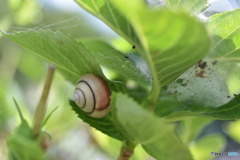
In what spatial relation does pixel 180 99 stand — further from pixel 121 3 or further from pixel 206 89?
pixel 121 3

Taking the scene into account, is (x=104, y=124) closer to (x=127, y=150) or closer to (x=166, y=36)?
(x=127, y=150)

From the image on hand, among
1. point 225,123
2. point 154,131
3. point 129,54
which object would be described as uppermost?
point 225,123

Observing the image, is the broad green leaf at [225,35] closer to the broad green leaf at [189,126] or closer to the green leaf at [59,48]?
the green leaf at [59,48]

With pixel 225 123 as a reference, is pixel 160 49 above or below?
below

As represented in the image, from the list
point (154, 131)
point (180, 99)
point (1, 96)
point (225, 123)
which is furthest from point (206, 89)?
point (225, 123)

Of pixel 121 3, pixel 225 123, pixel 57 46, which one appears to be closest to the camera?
pixel 121 3

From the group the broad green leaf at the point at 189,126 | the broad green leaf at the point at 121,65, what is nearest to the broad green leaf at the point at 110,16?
the broad green leaf at the point at 121,65
